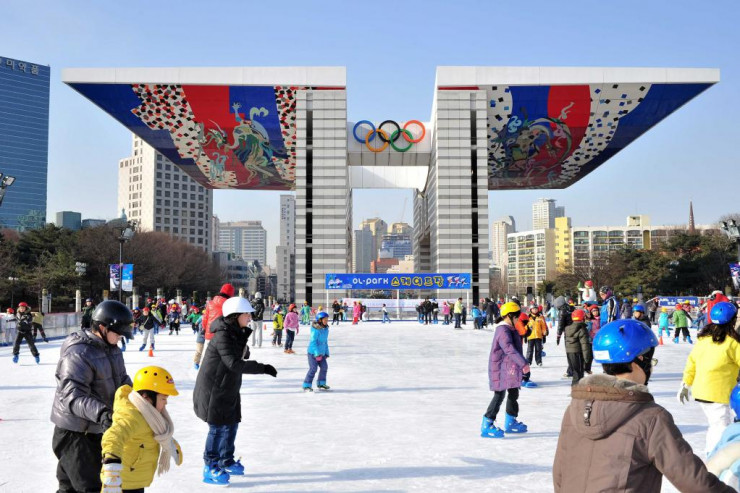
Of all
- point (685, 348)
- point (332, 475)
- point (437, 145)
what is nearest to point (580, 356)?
point (332, 475)

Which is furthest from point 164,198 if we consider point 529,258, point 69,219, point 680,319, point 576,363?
point 576,363

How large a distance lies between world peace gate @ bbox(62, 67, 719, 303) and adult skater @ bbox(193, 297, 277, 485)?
129 feet

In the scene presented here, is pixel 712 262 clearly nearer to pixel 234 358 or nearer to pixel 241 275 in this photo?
pixel 234 358

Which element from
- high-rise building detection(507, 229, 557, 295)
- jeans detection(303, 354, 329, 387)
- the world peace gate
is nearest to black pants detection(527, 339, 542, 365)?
jeans detection(303, 354, 329, 387)

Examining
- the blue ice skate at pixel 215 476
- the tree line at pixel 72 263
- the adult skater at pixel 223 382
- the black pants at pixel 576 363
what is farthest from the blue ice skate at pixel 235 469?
the tree line at pixel 72 263

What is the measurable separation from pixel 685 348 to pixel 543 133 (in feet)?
105

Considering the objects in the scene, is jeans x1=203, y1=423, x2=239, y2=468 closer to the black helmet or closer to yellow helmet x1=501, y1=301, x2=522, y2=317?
the black helmet

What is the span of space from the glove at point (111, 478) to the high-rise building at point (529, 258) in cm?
16074


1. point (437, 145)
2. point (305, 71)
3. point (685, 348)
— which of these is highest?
point (305, 71)

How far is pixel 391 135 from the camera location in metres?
51.8

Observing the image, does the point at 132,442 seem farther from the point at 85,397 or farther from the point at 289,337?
the point at 289,337

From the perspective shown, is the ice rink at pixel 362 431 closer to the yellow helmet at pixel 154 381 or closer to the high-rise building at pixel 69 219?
the yellow helmet at pixel 154 381

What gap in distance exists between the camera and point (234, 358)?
5242 mm

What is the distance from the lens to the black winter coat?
5258mm
